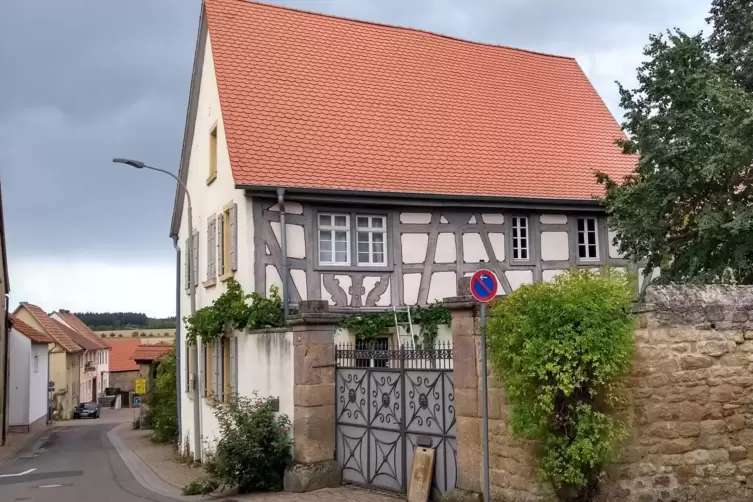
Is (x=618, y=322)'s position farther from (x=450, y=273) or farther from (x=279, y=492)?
(x=450, y=273)

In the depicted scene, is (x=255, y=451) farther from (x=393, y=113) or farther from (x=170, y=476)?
(x=393, y=113)

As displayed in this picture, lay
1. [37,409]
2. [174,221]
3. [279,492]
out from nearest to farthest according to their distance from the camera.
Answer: [279,492] < [174,221] < [37,409]

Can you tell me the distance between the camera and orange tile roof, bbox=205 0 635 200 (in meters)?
17.7

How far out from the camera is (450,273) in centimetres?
1786

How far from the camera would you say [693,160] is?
13.5 metres

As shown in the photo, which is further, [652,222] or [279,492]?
[652,222]

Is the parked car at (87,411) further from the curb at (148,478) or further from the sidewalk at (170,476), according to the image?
the curb at (148,478)

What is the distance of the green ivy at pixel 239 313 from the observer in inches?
608

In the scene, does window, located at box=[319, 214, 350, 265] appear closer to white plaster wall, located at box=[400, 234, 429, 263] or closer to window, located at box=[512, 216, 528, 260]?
white plaster wall, located at box=[400, 234, 429, 263]

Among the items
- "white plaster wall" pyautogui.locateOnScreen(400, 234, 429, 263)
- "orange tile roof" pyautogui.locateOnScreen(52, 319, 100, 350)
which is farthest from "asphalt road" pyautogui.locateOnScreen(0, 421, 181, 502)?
Answer: "orange tile roof" pyautogui.locateOnScreen(52, 319, 100, 350)

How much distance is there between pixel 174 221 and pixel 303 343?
14.3 m

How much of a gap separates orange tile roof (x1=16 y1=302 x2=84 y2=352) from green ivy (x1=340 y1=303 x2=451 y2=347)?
46.3 m

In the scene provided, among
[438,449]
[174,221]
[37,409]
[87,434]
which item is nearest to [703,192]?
[438,449]

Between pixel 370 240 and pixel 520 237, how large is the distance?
355cm
